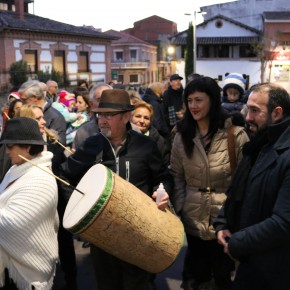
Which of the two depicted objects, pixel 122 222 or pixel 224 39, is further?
pixel 224 39

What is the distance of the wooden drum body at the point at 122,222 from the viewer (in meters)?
2.24

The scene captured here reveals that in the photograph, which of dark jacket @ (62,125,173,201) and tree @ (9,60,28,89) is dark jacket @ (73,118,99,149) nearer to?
dark jacket @ (62,125,173,201)

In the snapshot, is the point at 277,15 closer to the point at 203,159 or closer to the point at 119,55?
the point at 119,55

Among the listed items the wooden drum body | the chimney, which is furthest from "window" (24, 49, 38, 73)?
the wooden drum body

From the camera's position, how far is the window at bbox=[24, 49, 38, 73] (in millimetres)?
26495

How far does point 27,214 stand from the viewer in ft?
8.13

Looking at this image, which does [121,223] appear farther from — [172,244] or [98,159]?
[98,159]

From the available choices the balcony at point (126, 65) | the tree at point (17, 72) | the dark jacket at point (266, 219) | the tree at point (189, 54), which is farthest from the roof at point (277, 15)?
the dark jacket at point (266, 219)

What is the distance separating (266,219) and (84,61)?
3074 centimetres

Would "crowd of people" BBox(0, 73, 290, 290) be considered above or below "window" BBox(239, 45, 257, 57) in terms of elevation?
below

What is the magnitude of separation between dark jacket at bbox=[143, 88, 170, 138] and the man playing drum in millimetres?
2751

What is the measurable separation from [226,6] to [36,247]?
148 ft

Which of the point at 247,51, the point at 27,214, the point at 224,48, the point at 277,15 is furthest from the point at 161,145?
the point at 277,15

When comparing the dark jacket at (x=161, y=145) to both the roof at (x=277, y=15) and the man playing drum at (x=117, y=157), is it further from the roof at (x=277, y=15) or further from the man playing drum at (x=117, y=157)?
the roof at (x=277, y=15)
